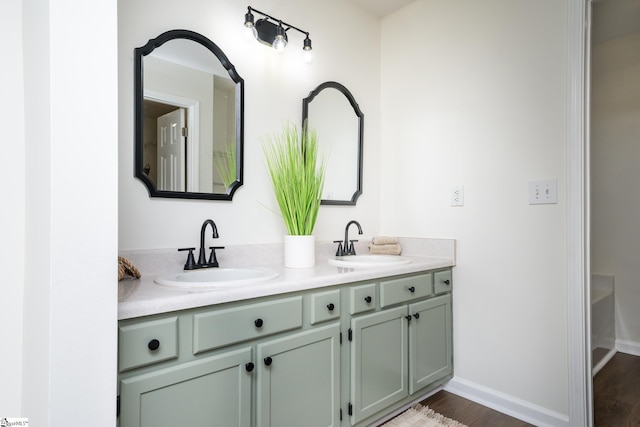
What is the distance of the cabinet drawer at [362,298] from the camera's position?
1.51 m

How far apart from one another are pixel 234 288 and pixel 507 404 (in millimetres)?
1629

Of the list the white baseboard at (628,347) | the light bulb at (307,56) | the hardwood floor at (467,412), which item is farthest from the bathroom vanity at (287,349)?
the white baseboard at (628,347)

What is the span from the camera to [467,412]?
1.84 m

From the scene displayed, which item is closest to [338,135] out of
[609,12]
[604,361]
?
[609,12]

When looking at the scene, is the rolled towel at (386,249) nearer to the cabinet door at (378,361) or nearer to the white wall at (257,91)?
the white wall at (257,91)

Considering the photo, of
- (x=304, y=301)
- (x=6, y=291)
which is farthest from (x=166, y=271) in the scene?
(x=304, y=301)

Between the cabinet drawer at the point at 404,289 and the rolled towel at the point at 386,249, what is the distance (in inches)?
14.1

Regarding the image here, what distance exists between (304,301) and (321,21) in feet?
5.59

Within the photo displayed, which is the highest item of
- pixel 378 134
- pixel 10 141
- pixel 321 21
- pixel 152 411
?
pixel 321 21

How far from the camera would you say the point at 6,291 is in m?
1.09

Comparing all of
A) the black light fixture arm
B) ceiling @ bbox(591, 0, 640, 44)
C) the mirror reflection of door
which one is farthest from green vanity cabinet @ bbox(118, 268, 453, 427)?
ceiling @ bbox(591, 0, 640, 44)

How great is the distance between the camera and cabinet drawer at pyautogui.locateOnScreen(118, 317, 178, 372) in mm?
922

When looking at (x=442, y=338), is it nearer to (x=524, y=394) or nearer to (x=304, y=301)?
(x=524, y=394)

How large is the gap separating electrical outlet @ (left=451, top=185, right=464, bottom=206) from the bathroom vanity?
385mm
